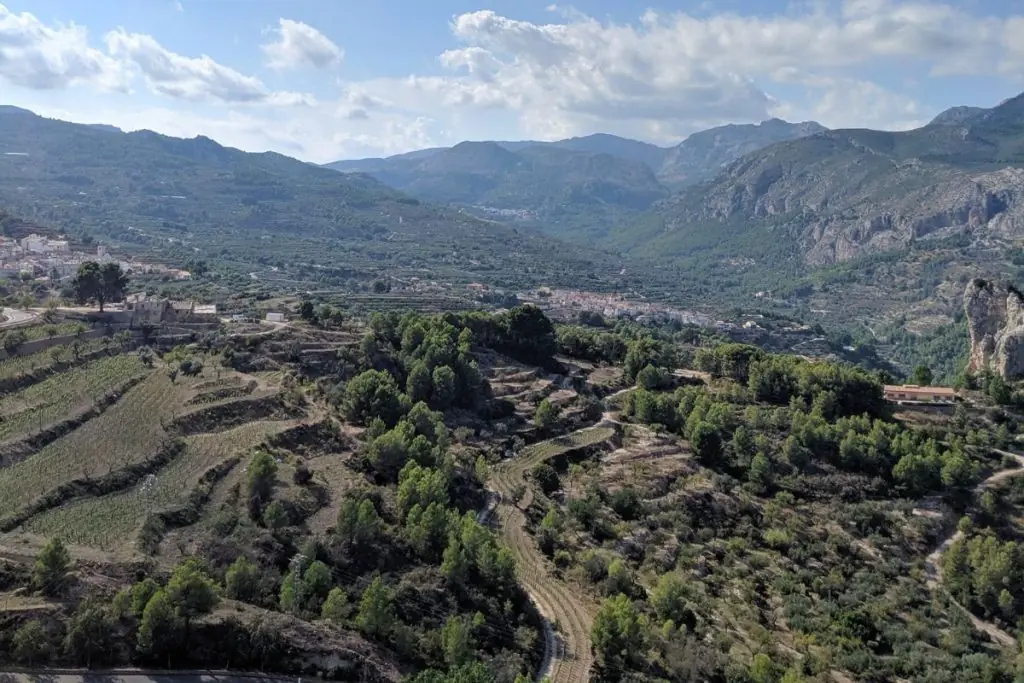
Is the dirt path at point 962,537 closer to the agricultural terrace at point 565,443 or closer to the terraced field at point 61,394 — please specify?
the agricultural terrace at point 565,443

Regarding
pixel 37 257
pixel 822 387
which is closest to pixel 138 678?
→ pixel 822 387

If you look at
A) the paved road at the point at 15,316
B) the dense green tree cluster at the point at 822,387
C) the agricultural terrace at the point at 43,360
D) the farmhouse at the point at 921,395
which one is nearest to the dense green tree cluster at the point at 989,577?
the dense green tree cluster at the point at 822,387

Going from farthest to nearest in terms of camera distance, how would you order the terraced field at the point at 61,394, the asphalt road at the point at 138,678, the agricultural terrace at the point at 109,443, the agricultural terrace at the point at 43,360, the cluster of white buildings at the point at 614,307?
1. the cluster of white buildings at the point at 614,307
2. the agricultural terrace at the point at 43,360
3. the terraced field at the point at 61,394
4. the agricultural terrace at the point at 109,443
5. the asphalt road at the point at 138,678

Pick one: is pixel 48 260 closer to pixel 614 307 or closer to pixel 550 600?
pixel 550 600

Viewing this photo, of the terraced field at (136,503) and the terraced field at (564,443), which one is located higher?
the terraced field at (136,503)

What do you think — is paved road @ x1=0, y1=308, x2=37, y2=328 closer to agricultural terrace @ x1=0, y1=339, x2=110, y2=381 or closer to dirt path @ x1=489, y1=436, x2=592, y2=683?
agricultural terrace @ x1=0, y1=339, x2=110, y2=381

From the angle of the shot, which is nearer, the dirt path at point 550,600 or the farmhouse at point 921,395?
the dirt path at point 550,600

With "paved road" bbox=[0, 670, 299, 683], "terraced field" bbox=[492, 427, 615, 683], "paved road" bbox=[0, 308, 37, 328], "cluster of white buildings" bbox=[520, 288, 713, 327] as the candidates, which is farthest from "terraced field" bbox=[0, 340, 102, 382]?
"cluster of white buildings" bbox=[520, 288, 713, 327]
